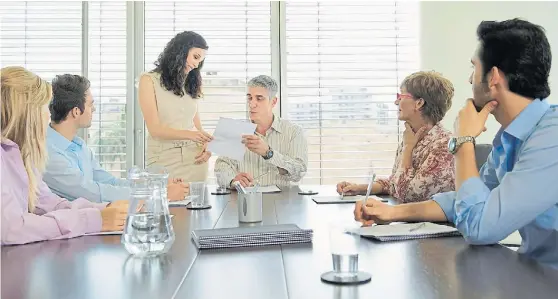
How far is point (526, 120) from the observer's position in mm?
1304

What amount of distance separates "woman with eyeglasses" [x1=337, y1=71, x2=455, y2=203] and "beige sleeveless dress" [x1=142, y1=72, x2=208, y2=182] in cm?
95

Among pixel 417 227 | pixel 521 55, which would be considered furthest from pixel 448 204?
pixel 521 55

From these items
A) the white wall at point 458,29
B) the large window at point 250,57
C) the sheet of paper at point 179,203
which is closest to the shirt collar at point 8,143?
the sheet of paper at point 179,203

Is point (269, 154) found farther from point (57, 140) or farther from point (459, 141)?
point (459, 141)

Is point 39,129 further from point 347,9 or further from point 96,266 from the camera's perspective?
point 347,9

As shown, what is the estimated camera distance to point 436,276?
3.16 ft

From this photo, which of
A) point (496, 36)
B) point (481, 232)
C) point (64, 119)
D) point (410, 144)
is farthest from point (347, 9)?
point (481, 232)

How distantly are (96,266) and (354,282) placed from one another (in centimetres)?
52

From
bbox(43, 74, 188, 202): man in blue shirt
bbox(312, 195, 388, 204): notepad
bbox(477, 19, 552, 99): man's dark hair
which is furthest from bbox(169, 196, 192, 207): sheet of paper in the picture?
bbox(477, 19, 552, 99): man's dark hair

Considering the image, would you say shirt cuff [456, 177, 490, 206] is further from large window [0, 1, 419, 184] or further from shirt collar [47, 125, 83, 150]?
large window [0, 1, 419, 184]

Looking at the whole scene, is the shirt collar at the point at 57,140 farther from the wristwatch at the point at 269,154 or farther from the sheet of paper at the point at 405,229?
the sheet of paper at the point at 405,229

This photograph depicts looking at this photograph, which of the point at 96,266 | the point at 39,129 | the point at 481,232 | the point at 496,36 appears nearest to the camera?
the point at 96,266

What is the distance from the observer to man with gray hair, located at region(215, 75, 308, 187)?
2.89 metres

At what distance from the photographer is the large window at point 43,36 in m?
3.98
